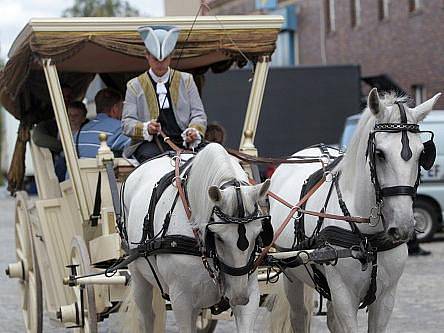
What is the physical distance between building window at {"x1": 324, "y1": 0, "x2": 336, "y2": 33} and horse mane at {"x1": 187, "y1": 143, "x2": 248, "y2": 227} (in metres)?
29.3

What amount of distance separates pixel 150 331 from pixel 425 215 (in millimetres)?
10846

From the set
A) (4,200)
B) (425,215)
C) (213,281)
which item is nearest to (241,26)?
(213,281)

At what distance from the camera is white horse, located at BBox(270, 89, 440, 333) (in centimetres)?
588

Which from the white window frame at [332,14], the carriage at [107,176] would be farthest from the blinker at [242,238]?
the white window frame at [332,14]

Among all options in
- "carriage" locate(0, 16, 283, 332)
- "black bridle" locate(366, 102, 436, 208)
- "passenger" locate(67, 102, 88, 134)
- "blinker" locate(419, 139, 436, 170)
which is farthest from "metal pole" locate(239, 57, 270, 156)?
"blinker" locate(419, 139, 436, 170)

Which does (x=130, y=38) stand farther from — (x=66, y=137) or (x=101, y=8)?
(x=101, y=8)

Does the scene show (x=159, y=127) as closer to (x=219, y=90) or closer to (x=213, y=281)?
(x=213, y=281)

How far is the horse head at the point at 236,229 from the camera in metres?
5.76

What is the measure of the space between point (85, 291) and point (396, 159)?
2997 mm

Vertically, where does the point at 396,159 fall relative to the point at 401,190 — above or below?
above

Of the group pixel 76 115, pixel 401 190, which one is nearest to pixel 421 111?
pixel 401 190

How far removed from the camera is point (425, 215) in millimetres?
17578

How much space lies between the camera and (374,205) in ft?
20.4

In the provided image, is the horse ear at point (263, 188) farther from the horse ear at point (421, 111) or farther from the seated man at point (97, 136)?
the seated man at point (97, 136)
